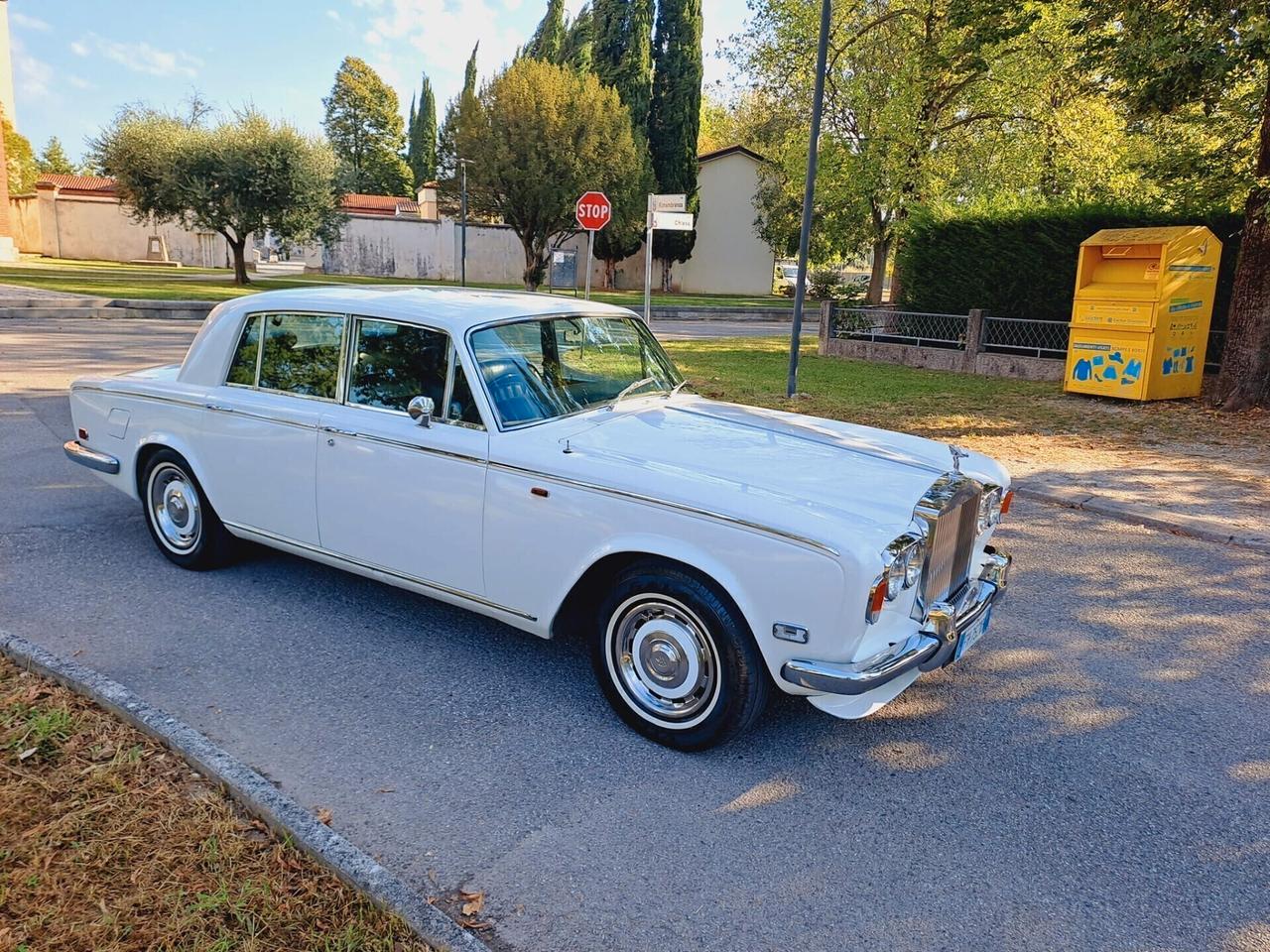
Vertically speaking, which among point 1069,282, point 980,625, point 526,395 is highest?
point 1069,282

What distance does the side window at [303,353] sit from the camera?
4.34 m

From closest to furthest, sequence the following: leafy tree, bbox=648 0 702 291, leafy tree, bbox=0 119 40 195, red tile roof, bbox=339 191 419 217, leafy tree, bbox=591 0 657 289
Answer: leafy tree, bbox=591 0 657 289 → leafy tree, bbox=648 0 702 291 → leafy tree, bbox=0 119 40 195 → red tile roof, bbox=339 191 419 217

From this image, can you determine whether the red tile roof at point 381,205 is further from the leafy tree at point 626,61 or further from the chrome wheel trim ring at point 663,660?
the chrome wheel trim ring at point 663,660

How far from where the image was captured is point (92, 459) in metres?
5.27

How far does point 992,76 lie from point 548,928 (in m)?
24.9

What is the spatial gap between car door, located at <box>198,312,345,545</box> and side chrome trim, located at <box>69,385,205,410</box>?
0.12 meters

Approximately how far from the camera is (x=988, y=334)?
51.2 feet

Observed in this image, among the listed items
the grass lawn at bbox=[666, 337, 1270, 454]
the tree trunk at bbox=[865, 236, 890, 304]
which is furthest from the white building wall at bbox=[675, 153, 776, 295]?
the grass lawn at bbox=[666, 337, 1270, 454]

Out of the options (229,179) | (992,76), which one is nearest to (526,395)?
(992,76)

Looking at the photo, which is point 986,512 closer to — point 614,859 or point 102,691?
point 614,859

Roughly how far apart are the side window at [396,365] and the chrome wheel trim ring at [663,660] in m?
1.26

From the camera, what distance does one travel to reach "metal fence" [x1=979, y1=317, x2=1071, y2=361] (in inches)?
580

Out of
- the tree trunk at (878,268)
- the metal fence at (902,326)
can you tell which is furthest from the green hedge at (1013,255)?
the tree trunk at (878,268)

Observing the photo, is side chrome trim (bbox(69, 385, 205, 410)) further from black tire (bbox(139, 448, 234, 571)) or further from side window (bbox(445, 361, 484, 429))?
side window (bbox(445, 361, 484, 429))
